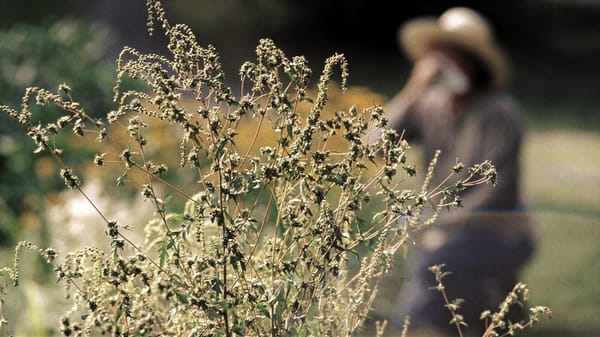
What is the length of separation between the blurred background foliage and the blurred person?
261 millimetres

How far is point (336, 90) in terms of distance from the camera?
563 centimetres

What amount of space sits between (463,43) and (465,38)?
32 millimetres

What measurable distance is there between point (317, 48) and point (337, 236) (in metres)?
16.6

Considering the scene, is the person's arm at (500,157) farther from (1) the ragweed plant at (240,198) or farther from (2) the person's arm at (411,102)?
(1) the ragweed plant at (240,198)

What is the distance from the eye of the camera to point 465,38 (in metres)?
5.33

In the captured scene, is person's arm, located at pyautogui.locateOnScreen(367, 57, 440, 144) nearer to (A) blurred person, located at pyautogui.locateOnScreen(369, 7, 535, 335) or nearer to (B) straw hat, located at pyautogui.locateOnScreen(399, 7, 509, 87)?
(A) blurred person, located at pyautogui.locateOnScreen(369, 7, 535, 335)

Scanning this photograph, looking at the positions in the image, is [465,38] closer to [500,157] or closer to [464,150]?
[464,150]

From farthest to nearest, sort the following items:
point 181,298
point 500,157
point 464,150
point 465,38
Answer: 1. point 465,38
2. point 464,150
3. point 500,157
4. point 181,298

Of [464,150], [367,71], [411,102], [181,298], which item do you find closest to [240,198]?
[181,298]

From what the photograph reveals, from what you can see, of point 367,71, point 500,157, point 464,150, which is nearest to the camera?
point 500,157

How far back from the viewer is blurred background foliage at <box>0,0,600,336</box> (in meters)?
5.68

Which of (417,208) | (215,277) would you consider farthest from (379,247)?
(215,277)

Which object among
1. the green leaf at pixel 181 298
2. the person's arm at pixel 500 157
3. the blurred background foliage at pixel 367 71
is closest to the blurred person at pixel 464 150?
the person's arm at pixel 500 157

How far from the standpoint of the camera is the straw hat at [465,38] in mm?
5301
